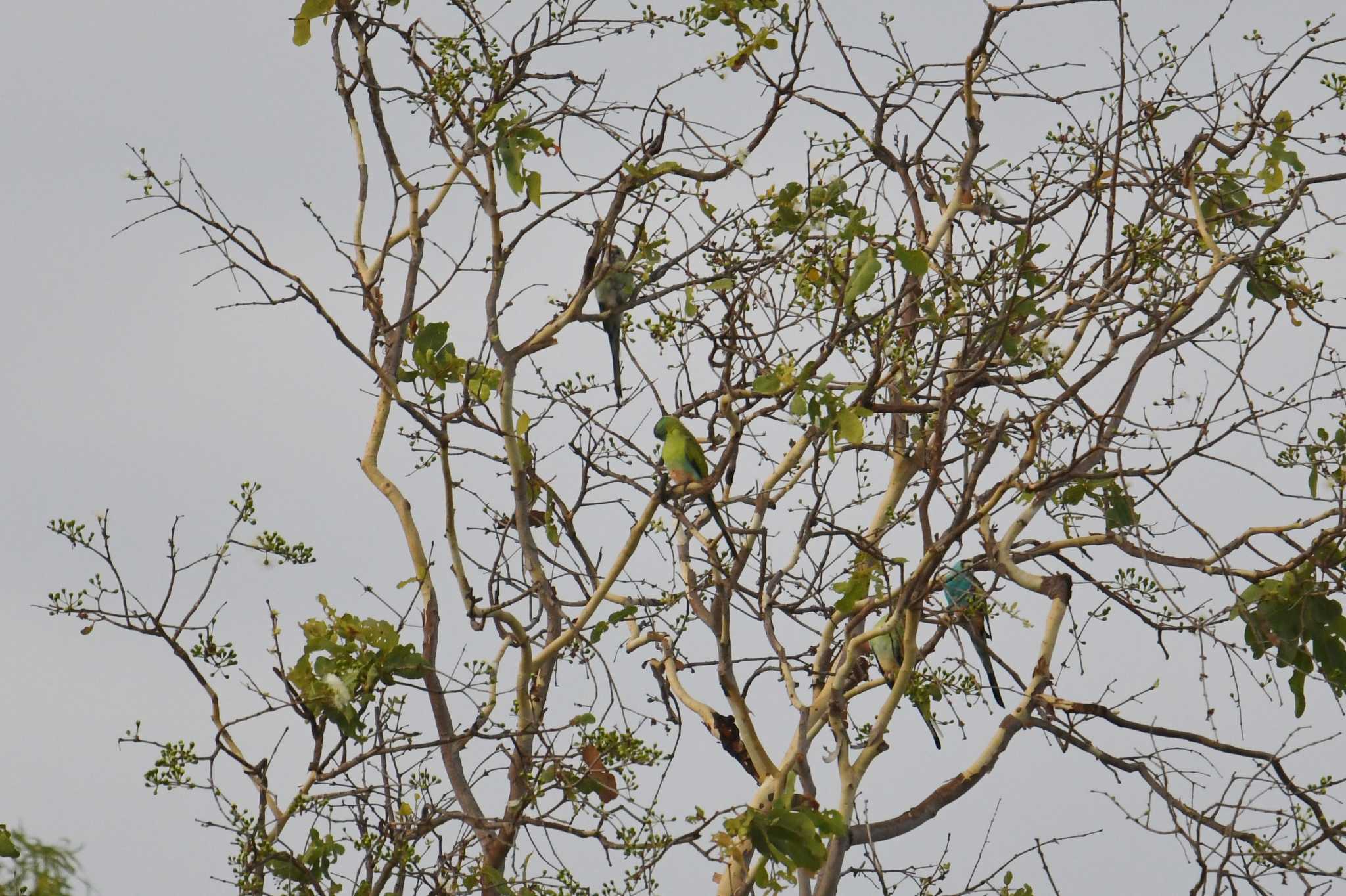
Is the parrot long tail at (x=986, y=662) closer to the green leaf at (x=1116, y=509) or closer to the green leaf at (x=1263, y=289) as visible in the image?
the green leaf at (x=1116, y=509)

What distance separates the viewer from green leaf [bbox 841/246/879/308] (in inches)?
124

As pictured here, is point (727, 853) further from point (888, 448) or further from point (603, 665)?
point (888, 448)

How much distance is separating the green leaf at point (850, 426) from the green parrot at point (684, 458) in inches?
19.2

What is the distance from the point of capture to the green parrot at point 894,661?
13.8ft

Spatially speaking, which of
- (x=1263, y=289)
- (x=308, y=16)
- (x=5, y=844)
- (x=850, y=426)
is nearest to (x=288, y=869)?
(x=5, y=844)

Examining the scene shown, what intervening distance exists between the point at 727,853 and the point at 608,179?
6.06 ft

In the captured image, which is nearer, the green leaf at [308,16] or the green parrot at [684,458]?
the green parrot at [684,458]

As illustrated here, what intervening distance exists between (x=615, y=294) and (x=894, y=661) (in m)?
Result: 1.46

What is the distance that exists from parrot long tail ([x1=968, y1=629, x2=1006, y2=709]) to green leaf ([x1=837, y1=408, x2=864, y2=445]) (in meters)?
1.53

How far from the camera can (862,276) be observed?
3.15m

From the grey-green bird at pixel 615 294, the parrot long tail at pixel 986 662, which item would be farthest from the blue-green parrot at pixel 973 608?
the grey-green bird at pixel 615 294

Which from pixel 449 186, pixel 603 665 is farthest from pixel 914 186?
pixel 603 665

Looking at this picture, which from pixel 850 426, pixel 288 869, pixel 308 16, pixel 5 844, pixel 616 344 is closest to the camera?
pixel 5 844

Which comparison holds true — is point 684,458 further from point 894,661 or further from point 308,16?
point 308,16
